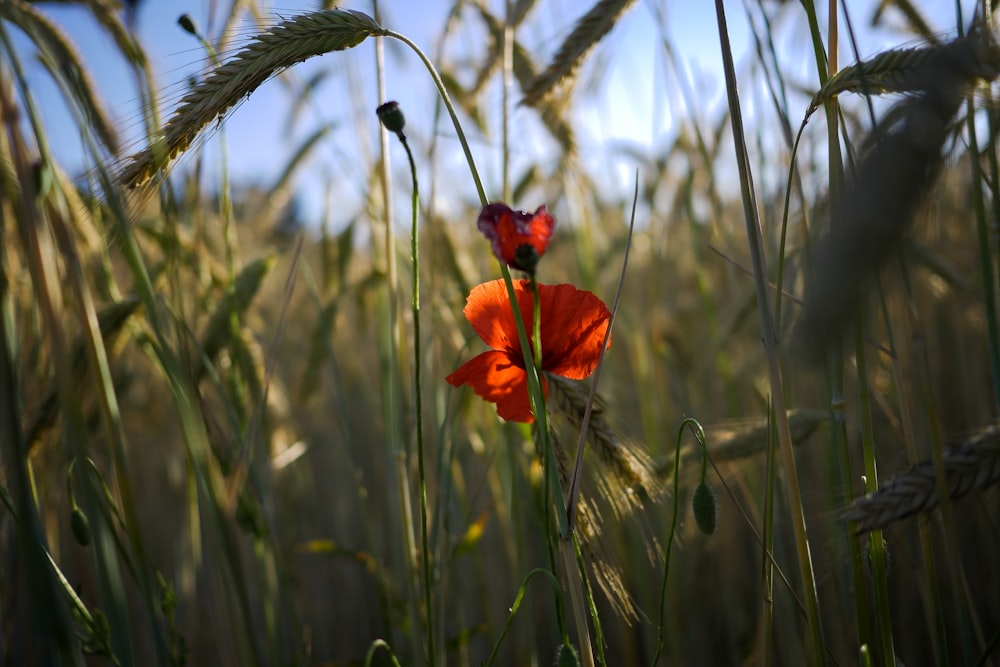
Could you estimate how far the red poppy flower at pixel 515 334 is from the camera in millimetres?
755

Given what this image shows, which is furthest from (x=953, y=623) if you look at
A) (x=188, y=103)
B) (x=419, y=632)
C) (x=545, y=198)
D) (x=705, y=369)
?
(x=188, y=103)

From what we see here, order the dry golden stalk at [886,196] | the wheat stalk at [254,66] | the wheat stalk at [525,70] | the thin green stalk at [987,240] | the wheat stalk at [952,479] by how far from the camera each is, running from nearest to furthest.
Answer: the dry golden stalk at [886,196], the wheat stalk at [952,479], the wheat stalk at [254,66], the thin green stalk at [987,240], the wheat stalk at [525,70]

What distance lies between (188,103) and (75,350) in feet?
2.13

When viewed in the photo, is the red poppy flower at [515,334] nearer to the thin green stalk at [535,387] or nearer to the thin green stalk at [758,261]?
the thin green stalk at [535,387]

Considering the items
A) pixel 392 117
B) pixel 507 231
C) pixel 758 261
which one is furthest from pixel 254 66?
pixel 758 261

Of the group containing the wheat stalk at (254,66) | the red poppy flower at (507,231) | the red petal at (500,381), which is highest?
the wheat stalk at (254,66)

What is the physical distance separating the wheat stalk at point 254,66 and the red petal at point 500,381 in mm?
383

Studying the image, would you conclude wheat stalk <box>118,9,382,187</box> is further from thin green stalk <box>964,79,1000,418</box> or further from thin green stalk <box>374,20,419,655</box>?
thin green stalk <box>964,79,1000,418</box>

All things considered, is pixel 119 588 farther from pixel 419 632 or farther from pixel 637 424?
pixel 637 424

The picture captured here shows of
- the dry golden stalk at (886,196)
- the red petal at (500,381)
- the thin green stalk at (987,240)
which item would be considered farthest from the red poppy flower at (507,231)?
the thin green stalk at (987,240)

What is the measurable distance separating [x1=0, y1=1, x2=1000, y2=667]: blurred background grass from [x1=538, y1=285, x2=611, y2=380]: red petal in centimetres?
14

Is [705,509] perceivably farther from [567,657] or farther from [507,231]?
[507,231]

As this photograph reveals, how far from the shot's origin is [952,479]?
0.66 meters

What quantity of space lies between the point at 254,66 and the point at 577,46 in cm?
51
